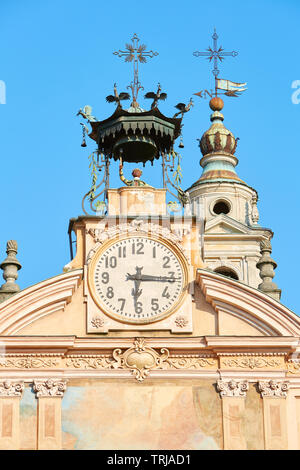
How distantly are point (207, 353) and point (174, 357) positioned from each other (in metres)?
0.57

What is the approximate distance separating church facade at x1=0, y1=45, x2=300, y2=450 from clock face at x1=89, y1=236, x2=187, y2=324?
0.06 ft

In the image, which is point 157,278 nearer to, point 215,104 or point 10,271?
point 10,271

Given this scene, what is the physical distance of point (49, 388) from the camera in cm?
2495

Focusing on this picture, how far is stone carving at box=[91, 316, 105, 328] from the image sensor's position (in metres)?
25.5

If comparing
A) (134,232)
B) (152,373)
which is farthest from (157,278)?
(152,373)

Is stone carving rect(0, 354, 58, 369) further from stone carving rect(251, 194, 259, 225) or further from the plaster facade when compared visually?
stone carving rect(251, 194, 259, 225)

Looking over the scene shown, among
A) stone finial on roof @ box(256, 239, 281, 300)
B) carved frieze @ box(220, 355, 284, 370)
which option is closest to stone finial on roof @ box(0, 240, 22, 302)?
carved frieze @ box(220, 355, 284, 370)

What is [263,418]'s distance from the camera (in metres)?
24.9

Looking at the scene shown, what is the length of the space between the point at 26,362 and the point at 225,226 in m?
13.2

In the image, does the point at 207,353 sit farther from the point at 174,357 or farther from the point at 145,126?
the point at 145,126

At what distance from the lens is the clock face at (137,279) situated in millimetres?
25688
